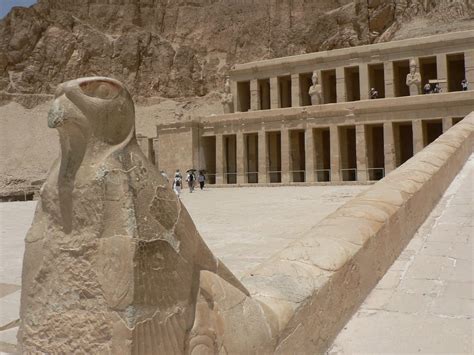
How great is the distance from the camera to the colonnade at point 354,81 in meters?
24.7

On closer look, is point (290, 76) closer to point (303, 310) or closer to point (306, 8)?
point (303, 310)

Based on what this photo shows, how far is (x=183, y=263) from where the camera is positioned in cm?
189

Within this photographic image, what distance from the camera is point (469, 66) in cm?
2373

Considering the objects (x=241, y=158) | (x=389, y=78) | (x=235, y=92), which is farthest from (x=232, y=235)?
(x=235, y=92)

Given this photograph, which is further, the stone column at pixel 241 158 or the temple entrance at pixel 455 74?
the temple entrance at pixel 455 74

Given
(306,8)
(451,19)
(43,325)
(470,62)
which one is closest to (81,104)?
(43,325)

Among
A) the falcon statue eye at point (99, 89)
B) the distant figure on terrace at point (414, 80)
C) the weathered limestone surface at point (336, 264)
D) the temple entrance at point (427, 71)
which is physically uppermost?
the temple entrance at point (427, 71)

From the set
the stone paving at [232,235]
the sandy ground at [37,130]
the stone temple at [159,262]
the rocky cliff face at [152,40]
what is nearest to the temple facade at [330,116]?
the stone paving at [232,235]

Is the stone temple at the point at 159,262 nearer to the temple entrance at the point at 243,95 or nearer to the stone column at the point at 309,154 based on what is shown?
the stone column at the point at 309,154

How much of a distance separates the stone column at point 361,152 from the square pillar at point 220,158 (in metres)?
7.77

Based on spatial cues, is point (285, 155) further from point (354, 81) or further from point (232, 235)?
point (232, 235)

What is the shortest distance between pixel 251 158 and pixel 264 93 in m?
5.89

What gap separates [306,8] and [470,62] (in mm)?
35582

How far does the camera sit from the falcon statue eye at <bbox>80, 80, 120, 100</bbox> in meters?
1.76
